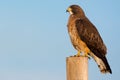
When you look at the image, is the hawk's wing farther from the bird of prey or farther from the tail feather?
the tail feather

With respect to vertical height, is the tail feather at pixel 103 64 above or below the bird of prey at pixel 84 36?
below

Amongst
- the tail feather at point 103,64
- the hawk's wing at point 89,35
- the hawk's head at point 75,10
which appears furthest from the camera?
the hawk's head at point 75,10

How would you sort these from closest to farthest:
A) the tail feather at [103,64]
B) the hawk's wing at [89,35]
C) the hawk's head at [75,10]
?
the tail feather at [103,64]
the hawk's wing at [89,35]
the hawk's head at [75,10]

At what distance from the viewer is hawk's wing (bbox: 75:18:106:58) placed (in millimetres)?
10055

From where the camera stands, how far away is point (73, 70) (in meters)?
5.68

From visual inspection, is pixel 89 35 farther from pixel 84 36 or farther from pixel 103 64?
pixel 103 64

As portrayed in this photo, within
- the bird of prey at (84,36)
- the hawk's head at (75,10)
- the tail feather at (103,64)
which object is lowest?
the tail feather at (103,64)

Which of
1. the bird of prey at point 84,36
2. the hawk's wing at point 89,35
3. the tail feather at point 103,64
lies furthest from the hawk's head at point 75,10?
the tail feather at point 103,64

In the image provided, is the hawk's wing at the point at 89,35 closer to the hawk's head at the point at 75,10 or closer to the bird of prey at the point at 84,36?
the bird of prey at the point at 84,36

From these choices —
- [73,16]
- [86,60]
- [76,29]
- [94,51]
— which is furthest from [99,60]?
[86,60]

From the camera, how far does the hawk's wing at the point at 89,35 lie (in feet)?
33.0

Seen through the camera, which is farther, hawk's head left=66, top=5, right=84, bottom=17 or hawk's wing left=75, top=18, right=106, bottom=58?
hawk's head left=66, top=5, right=84, bottom=17

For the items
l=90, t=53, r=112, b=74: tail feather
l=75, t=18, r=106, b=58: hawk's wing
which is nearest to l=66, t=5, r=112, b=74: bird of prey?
l=75, t=18, r=106, b=58: hawk's wing

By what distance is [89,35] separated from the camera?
34.7 ft
